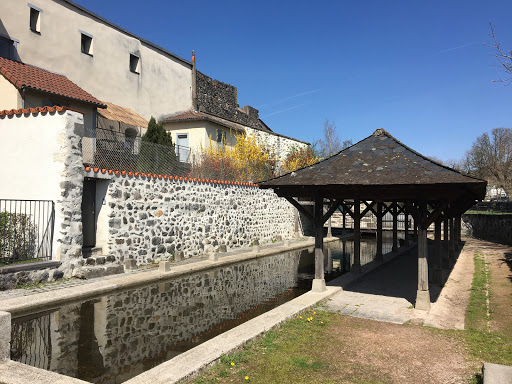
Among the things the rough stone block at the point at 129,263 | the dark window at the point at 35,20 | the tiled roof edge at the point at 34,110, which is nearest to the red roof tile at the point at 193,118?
the dark window at the point at 35,20

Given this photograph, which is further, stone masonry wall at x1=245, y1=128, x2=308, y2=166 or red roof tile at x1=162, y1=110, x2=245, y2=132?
stone masonry wall at x1=245, y1=128, x2=308, y2=166

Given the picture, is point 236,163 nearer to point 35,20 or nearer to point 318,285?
point 318,285

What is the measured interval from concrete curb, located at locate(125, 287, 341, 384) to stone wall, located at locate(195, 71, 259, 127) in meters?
21.4

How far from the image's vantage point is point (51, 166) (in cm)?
1021

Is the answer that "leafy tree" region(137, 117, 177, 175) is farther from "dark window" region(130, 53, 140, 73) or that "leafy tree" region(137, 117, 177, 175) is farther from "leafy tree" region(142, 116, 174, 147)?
"dark window" region(130, 53, 140, 73)

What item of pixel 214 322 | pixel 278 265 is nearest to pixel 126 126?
pixel 278 265

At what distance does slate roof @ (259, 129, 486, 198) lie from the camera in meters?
7.10

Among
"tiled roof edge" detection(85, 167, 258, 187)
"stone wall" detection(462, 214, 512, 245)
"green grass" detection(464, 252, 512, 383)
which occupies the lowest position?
"green grass" detection(464, 252, 512, 383)

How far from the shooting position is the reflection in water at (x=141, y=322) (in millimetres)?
5480

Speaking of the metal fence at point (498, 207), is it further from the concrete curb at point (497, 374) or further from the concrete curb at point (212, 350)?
the concrete curb at point (497, 374)

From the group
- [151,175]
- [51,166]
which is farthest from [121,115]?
[51,166]

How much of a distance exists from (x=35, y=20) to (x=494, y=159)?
39.4 m

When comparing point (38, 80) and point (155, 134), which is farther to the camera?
point (155, 134)

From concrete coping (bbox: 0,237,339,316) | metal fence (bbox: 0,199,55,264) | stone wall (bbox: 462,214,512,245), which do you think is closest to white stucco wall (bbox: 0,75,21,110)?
metal fence (bbox: 0,199,55,264)
